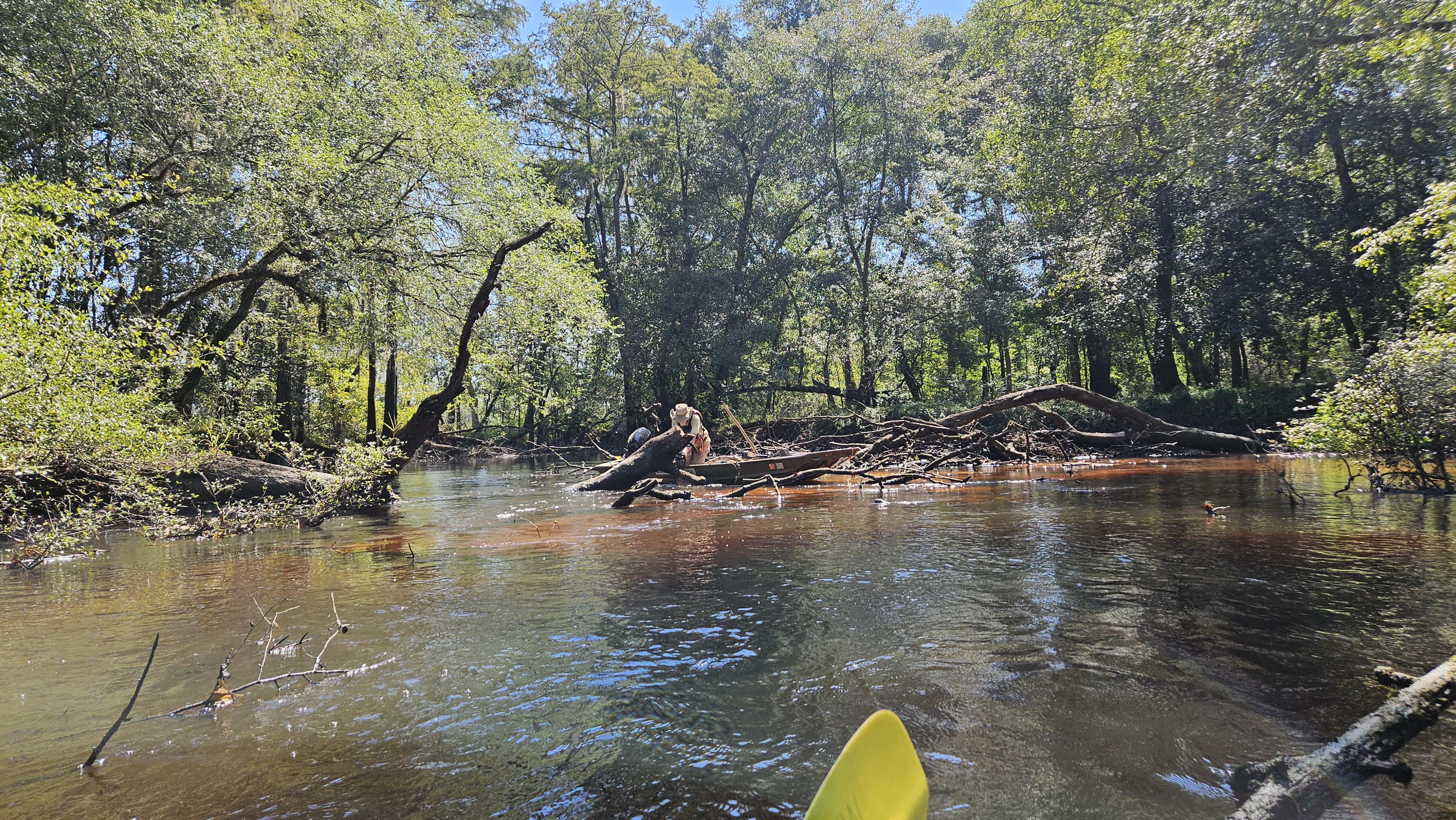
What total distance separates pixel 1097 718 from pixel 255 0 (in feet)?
68.3

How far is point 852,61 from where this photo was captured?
27.2m

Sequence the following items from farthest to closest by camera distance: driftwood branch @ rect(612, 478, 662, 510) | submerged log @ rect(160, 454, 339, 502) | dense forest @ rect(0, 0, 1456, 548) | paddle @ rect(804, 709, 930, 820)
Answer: driftwood branch @ rect(612, 478, 662, 510), submerged log @ rect(160, 454, 339, 502), dense forest @ rect(0, 0, 1456, 548), paddle @ rect(804, 709, 930, 820)

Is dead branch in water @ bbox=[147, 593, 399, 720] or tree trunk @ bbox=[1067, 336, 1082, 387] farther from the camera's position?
tree trunk @ bbox=[1067, 336, 1082, 387]

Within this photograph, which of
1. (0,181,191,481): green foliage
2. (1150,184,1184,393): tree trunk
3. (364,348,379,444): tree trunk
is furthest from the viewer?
(364,348,379,444): tree trunk

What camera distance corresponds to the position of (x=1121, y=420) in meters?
19.3

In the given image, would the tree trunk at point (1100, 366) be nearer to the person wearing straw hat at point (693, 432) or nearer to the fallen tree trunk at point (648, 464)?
the person wearing straw hat at point (693, 432)

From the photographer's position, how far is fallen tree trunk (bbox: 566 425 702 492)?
16.9 meters

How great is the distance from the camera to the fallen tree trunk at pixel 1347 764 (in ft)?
7.75

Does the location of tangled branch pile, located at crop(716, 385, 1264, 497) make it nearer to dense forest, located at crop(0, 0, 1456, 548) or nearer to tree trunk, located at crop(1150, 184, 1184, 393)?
dense forest, located at crop(0, 0, 1456, 548)

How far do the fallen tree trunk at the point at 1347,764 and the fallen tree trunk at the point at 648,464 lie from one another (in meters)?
14.3

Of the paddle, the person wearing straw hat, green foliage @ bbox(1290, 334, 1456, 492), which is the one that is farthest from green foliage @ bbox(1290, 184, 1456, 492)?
the person wearing straw hat

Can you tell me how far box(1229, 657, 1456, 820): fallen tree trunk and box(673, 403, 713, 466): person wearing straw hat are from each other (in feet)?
48.0

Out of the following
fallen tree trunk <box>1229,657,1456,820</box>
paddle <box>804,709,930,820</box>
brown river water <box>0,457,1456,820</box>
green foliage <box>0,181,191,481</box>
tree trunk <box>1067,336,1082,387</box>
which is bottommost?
brown river water <box>0,457,1456,820</box>

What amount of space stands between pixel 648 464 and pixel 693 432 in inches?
54.9
